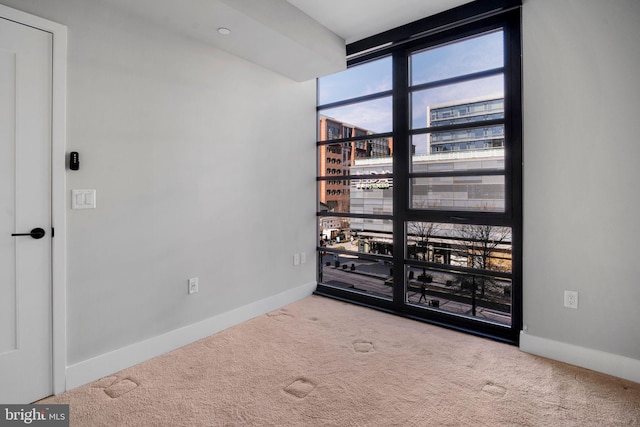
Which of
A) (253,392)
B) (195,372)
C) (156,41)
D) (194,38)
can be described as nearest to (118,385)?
(195,372)

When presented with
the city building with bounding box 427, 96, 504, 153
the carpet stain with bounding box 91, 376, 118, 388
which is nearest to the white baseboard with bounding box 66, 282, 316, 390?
the carpet stain with bounding box 91, 376, 118, 388

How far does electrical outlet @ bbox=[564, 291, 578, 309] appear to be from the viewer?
226cm

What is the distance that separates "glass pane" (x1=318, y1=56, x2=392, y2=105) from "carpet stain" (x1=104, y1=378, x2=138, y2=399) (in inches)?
124

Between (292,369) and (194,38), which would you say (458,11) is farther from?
(292,369)

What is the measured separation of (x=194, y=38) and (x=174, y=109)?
60cm

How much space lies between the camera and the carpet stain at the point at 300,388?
1937 millimetres

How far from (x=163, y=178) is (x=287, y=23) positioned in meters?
1.52

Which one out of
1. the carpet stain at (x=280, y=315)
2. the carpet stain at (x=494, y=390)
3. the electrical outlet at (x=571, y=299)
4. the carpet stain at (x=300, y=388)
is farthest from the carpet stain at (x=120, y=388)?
the electrical outlet at (x=571, y=299)

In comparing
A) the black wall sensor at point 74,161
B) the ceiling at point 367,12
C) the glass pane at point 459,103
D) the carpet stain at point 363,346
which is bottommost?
the carpet stain at point 363,346

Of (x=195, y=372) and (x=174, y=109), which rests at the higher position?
(x=174, y=109)

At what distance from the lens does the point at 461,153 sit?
286cm

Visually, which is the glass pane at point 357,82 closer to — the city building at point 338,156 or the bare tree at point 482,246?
the city building at point 338,156

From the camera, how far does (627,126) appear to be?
206 centimetres

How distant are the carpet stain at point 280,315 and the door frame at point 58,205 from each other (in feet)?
5.25
